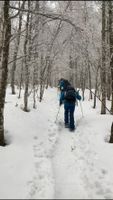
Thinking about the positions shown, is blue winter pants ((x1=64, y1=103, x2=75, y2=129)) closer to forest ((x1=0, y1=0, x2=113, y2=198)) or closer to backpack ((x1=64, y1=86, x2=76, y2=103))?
backpack ((x1=64, y1=86, x2=76, y2=103))

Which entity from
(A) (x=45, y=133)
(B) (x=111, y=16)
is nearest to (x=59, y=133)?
(A) (x=45, y=133)

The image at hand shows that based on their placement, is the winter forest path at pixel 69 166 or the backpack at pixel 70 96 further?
the backpack at pixel 70 96

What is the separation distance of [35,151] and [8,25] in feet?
14.8

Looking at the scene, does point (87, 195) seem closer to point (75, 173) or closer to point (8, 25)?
point (75, 173)

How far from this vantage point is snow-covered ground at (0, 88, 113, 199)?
6.96m

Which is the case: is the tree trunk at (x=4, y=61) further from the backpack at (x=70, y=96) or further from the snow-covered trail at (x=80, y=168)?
the backpack at (x=70, y=96)

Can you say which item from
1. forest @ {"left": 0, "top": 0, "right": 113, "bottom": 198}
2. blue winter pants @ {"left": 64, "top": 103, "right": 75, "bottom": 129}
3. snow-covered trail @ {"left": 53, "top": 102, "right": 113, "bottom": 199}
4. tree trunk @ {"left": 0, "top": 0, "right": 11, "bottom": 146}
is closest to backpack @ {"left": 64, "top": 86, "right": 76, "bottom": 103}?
blue winter pants @ {"left": 64, "top": 103, "right": 75, "bottom": 129}

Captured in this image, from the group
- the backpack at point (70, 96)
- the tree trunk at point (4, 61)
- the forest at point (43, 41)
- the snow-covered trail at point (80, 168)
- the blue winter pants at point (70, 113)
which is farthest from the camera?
the backpack at point (70, 96)

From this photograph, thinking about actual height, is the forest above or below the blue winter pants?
above

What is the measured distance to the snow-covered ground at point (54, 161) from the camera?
6965 mm

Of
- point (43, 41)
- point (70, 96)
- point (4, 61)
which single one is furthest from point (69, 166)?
point (43, 41)

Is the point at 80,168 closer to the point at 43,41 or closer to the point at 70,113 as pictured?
the point at 70,113

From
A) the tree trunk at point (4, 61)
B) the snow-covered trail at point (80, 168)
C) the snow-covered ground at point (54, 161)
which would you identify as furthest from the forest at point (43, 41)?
the snow-covered trail at point (80, 168)

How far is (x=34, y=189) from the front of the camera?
23.0ft
